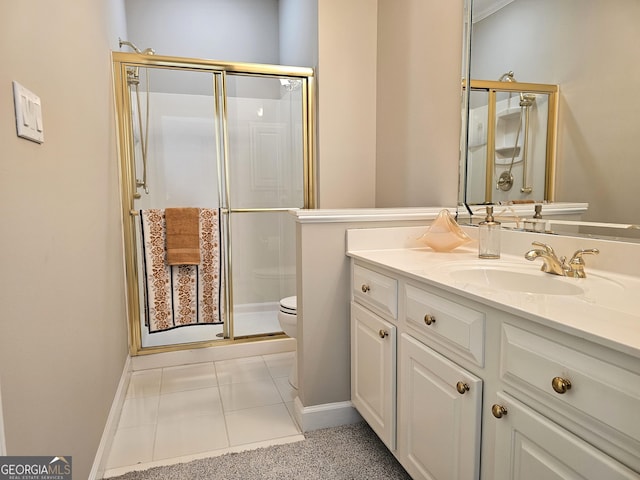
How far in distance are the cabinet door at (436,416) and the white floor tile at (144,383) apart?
1.52m

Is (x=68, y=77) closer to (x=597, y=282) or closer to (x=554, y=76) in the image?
(x=554, y=76)

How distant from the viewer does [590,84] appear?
1.33m

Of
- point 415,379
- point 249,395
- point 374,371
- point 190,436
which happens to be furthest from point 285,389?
point 415,379

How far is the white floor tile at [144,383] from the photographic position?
2.33m

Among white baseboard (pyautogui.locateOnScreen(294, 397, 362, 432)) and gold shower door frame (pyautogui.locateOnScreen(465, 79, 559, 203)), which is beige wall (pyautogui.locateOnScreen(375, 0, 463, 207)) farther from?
white baseboard (pyautogui.locateOnScreen(294, 397, 362, 432))

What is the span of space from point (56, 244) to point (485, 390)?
1192 millimetres

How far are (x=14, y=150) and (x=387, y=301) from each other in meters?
1.16

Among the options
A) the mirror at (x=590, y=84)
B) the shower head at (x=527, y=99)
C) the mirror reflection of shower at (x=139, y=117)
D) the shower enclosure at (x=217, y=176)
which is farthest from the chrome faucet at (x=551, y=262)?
the mirror reflection of shower at (x=139, y=117)

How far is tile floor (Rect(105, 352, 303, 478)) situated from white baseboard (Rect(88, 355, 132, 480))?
4 centimetres

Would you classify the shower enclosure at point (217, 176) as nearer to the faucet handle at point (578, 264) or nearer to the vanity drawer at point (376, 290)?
the vanity drawer at point (376, 290)

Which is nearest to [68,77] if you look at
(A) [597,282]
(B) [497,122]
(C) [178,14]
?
(B) [497,122]

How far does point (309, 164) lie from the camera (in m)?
2.82

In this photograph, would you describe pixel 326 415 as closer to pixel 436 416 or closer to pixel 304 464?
pixel 304 464

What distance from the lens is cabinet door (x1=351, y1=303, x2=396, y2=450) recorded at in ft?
4.91
